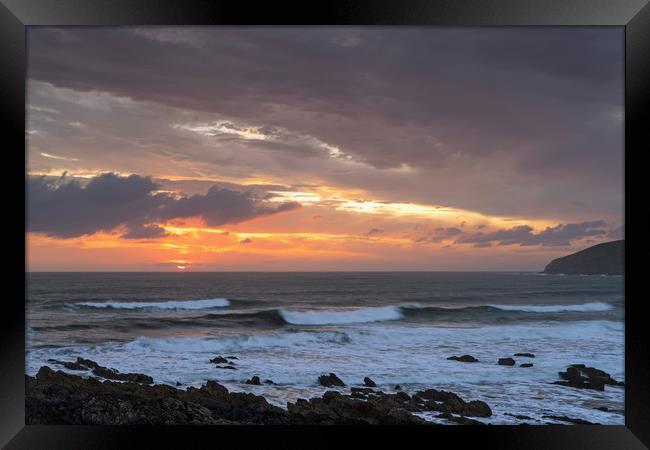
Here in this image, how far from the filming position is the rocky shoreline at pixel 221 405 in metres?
3.33

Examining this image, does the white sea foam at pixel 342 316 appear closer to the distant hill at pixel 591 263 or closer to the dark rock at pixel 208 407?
the dark rock at pixel 208 407

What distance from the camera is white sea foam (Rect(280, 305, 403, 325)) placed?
10.6 meters

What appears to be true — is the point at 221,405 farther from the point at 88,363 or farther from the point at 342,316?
the point at 342,316

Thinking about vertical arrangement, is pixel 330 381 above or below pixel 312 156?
below

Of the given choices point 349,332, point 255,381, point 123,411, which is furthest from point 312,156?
point 123,411

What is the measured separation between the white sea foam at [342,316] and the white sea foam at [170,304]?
1934 millimetres

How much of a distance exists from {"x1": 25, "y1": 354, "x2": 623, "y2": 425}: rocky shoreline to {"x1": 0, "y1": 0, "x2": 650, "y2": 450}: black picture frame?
1.47 ft

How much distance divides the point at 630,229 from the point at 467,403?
2.80m

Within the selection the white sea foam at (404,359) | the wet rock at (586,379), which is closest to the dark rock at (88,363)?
the white sea foam at (404,359)

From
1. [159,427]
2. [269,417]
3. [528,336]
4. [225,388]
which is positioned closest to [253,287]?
[528,336]

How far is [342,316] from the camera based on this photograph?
11.3 metres

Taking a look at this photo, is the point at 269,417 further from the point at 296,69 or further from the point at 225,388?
the point at 296,69

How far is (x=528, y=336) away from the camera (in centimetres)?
1041

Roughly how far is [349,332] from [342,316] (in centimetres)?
122
